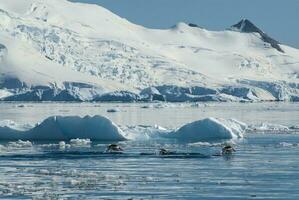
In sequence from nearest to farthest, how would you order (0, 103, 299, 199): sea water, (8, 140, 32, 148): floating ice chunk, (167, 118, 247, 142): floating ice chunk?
(0, 103, 299, 199): sea water, (8, 140, 32, 148): floating ice chunk, (167, 118, 247, 142): floating ice chunk

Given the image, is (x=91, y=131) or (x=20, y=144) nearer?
(x=20, y=144)

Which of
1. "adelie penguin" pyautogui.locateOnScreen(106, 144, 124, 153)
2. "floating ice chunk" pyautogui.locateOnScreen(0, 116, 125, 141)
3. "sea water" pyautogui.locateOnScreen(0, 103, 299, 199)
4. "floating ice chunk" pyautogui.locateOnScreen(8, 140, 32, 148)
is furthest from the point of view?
"floating ice chunk" pyautogui.locateOnScreen(0, 116, 125, 141)

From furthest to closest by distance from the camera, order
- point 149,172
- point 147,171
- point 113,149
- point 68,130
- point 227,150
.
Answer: point 68,130
point 113,149
point 227,150
point 147,171
point 149,172

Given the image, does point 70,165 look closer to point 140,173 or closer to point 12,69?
point 140,173

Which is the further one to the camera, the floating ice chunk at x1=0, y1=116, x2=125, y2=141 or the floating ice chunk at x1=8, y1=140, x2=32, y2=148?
the floating ice chunk at x1=0, y1=116, x2=125, y2=141

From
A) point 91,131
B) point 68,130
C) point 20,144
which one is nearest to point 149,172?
point 20,144

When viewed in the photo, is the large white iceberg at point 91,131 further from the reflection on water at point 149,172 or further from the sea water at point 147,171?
the reflection on water at point 149,172

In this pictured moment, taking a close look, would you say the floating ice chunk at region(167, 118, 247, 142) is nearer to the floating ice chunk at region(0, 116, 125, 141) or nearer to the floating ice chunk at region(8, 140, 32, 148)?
the floating ice chunk at region(0, 116, 125, 141)

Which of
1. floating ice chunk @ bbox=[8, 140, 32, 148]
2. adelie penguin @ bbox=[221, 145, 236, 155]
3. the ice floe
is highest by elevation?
the ice floe

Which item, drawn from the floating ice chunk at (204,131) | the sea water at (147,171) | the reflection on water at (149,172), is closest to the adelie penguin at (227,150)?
the sea water at (147,171)

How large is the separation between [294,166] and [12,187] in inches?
337

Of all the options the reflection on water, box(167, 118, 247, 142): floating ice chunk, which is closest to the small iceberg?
box(167, 118, 247, 142): floating ice chunk

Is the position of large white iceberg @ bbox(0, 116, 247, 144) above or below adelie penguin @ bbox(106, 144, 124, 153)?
above

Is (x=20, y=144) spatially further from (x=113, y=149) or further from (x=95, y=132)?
(x=113, y=149)
